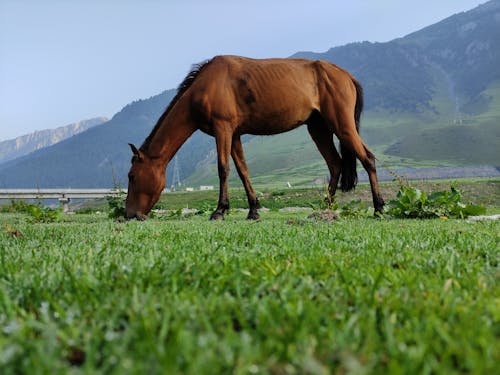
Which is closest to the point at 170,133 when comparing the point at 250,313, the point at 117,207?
the point at 117,207

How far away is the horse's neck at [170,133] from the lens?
8.40 meters

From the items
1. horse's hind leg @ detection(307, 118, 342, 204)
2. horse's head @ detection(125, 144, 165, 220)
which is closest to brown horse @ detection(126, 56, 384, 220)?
horse's head @ detection(125, 144, 165, 220)

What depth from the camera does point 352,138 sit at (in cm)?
869

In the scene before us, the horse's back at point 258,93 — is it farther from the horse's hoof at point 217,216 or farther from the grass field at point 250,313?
the grass field at point 250,313

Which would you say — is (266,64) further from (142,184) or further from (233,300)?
(233,300)

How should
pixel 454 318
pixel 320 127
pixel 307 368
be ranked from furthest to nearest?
pixel 320 127 → pixel 454 318 → pixel 307 368

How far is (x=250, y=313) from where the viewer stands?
1589 mm

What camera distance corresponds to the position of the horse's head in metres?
8.29

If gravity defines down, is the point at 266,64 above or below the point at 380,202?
above

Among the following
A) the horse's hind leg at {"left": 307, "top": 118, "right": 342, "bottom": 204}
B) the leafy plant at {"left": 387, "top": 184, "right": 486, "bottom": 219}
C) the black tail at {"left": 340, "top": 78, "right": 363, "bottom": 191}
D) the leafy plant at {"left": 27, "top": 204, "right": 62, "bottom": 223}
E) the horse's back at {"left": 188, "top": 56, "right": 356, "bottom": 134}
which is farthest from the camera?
the leafy plant at {"left": 27, "top": 204, "right": 62, "bottom": 223}

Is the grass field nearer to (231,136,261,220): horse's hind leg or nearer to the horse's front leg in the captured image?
the horse's front leg

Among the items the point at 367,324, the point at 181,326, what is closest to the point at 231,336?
the point at 181,326

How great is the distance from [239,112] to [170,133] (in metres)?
1.33

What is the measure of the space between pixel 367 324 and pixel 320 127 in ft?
27.4
